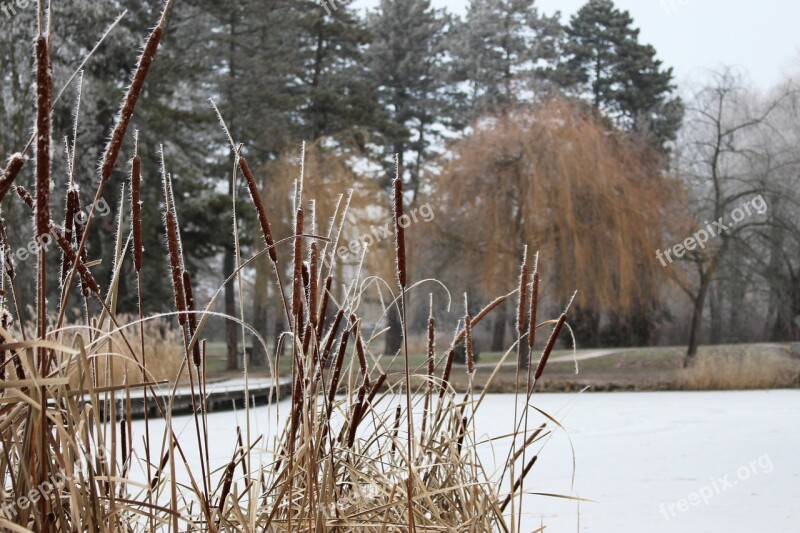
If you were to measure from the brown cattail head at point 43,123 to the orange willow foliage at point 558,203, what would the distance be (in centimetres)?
851

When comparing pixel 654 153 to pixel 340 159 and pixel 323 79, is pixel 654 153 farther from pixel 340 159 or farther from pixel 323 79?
pixel 323 79

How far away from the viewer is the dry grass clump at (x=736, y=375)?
8.38m

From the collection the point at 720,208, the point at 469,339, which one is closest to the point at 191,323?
→ the point at 469,339

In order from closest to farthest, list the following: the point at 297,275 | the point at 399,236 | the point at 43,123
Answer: the point at 43,123 < the point at 399,236 < the point at 297,275

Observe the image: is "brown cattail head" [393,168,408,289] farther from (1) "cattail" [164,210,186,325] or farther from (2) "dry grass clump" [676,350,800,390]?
(2) "dry grass clump" [676,350,800,390]

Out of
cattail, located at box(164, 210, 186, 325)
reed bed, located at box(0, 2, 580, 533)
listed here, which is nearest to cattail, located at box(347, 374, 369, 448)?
reed bed, located at box(0, 2, 580, 533)

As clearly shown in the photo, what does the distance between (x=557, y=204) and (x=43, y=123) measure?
29.2ft

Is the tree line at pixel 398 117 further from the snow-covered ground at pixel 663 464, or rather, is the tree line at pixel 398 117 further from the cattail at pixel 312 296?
the cattail at pixel 312 296

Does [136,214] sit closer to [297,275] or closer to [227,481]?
[297,275]

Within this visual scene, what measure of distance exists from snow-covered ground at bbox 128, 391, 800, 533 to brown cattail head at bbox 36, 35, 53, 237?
2.57 feet

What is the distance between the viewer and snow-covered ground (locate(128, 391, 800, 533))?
2678 millimetres

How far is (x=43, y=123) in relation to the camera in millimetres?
509

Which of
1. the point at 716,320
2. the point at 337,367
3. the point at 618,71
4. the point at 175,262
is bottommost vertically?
the point at 716,320

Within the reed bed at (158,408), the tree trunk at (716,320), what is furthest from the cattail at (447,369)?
the tree trunk at (716,320)
